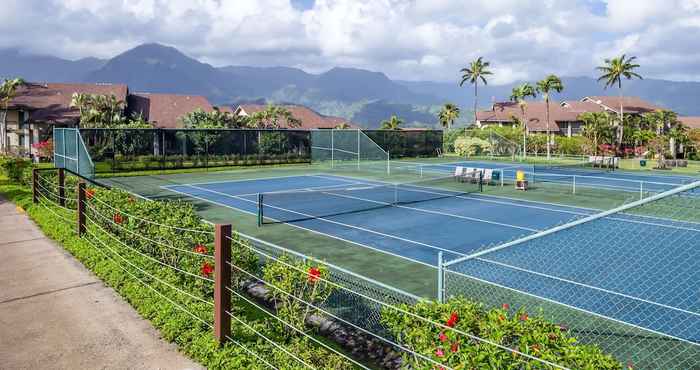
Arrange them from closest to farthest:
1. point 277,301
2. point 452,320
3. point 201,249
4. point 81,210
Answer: point 452,320, point 201,249, point 277,301, point 81,210

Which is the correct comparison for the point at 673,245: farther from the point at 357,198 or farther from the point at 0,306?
the point at 0,306

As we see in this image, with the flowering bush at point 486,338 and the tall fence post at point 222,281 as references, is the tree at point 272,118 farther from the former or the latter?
the flowering bush at point 486,338

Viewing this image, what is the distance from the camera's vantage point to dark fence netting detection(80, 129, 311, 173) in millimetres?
37344

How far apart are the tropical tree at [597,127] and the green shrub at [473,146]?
18747mm

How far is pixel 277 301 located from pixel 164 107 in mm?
63341

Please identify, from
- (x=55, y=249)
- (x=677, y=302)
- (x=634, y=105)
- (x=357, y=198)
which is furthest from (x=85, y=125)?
(x=634, y=105)

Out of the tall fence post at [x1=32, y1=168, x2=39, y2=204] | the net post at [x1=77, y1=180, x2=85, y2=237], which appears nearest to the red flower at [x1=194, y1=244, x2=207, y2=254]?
the net post at [x1=77, y1=180, x2=85, y2=237]

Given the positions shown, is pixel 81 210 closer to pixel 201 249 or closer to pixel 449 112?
pixel 201 249

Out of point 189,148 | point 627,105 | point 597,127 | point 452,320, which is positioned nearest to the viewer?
point 452,320

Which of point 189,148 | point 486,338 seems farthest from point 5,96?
point 486,338

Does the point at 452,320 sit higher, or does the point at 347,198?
the point at 452,320

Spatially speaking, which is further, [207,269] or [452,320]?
[207,269]

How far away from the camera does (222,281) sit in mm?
7051

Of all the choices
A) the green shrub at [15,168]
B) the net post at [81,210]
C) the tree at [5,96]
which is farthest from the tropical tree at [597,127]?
the net post at [81,210]
